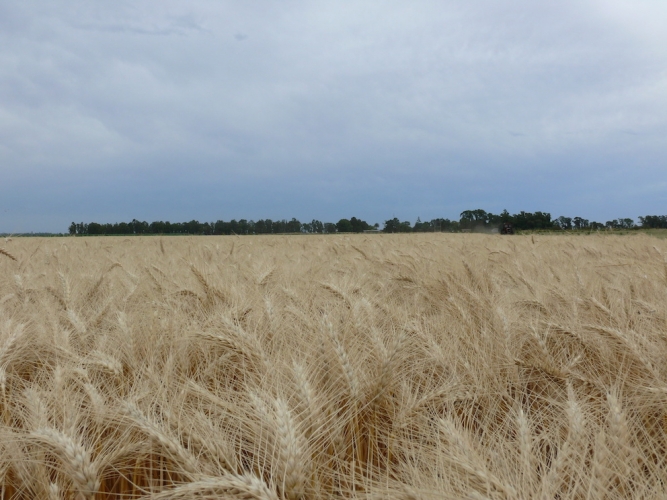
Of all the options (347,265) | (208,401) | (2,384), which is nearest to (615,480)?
(208,401)

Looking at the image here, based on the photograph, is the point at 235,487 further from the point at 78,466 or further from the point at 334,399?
the point at 334,399

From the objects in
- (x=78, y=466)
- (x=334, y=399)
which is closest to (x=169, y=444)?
(x=78, y=466)

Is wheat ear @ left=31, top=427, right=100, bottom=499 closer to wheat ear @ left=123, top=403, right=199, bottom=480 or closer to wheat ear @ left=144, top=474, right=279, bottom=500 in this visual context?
wheat ear @ left=123, top=403, right=199, bottom=480

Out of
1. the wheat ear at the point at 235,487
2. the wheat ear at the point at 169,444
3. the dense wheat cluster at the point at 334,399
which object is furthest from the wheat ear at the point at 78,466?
the wheat ear at the point at 235,487

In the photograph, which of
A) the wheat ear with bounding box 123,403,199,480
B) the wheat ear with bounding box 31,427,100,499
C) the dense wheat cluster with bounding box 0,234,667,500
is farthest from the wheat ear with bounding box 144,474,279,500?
the wheat ear with bounding box 31,427,100,499

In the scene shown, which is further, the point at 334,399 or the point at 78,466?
the point at 334,399

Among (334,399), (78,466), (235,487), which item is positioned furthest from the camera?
(334,399)

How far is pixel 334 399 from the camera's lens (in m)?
1.22

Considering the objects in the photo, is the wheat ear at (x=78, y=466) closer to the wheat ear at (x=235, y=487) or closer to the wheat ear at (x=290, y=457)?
the wheat ear at (x=235, y=487)

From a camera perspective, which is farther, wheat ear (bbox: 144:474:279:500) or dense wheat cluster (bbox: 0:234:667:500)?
dense wheat cluster (bbox: 0:234:667:500)

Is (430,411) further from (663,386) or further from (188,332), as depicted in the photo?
(188,332)

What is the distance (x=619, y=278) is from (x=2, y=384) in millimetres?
3570

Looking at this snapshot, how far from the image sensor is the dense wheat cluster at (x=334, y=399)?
0.87 metres

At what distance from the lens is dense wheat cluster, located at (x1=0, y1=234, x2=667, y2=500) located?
2.86ft
